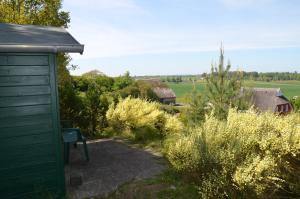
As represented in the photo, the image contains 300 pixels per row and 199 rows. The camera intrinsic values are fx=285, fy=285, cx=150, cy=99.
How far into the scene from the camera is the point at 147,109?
1112 cm

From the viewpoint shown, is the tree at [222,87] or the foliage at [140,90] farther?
the foliage at [140,90]

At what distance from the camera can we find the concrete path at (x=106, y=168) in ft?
17.5

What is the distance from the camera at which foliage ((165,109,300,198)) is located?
4816 mm

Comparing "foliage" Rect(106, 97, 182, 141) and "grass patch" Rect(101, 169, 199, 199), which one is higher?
"foliage" Rect(106, 97, 182, 141)

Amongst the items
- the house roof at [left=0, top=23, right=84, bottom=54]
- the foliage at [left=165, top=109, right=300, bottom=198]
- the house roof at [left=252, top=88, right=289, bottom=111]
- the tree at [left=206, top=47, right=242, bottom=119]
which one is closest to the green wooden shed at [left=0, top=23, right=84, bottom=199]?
the house roof at [left=0, top=23, right=84, bottom=54]

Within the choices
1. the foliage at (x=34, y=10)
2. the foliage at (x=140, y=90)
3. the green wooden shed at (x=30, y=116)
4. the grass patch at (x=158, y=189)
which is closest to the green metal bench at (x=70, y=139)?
the green wooden shed at (x=30, y=116)

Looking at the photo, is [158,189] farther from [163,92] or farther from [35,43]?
[163,92]

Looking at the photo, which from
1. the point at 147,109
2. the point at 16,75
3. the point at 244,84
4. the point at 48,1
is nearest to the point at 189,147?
the point at 16,75

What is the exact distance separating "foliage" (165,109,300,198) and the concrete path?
80 cm

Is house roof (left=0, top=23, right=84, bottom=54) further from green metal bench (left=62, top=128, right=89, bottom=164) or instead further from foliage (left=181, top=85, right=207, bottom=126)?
foliage (left=181, top=85, right=207, bottom=126)

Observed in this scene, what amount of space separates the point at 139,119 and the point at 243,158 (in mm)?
5607

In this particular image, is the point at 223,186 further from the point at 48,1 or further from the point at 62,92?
the point at 48,1

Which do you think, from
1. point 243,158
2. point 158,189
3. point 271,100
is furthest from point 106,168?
point 271,100

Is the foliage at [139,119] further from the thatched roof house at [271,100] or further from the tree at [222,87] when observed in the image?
the thatched roof house at [271,100]
